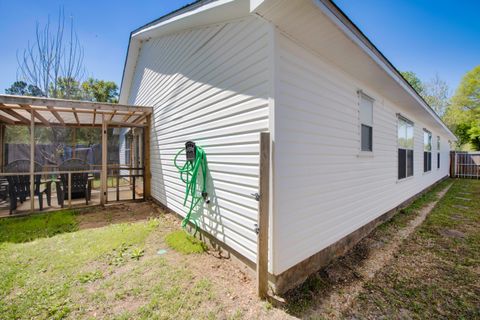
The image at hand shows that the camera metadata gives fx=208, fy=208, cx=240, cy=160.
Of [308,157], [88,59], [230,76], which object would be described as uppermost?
[88,59]

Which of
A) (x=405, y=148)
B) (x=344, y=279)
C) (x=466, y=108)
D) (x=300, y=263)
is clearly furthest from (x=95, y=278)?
(x=466, y=108)

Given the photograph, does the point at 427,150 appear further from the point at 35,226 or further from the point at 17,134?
the point at 17,134

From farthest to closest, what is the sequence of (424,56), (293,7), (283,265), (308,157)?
(424,56) → (308,157) → (283,265) → (293,7)

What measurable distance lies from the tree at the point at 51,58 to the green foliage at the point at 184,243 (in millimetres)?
11559

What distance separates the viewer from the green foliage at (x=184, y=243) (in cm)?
323

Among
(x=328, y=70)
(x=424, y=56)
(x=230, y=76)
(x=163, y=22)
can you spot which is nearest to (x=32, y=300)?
(x=230, y=76)

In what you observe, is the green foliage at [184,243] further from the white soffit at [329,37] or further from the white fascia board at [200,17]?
the white fascia board at [200,17]

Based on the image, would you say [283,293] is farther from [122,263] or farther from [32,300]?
[32,300]

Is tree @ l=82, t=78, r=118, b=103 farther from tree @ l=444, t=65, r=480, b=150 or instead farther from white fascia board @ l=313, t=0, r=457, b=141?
tree @ l=444, t=65, r=480, b=150

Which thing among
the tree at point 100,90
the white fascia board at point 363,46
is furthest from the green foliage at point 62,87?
the white fascia board at point 363,46

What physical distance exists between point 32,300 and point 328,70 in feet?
14.3

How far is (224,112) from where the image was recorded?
2934 mm

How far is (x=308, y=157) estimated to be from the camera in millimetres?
2549

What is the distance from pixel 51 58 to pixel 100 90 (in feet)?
24.1
